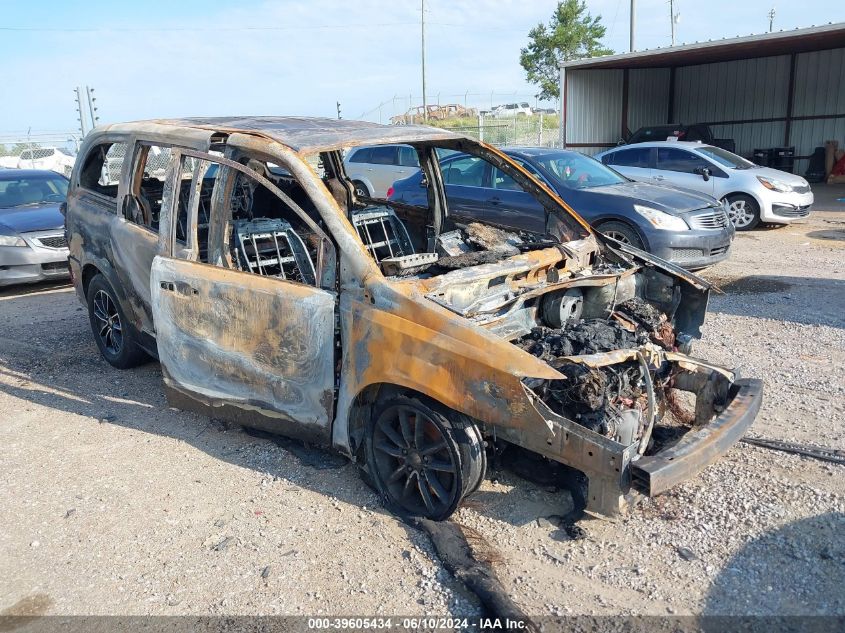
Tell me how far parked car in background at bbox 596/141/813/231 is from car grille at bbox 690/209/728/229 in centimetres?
374

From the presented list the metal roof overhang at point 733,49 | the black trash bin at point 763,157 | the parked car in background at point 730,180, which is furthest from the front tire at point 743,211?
the black trash bin at point 763,157

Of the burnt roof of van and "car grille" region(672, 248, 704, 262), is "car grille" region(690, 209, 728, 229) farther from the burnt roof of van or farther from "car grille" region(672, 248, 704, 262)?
the burnt roof of van

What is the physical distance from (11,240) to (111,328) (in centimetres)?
414

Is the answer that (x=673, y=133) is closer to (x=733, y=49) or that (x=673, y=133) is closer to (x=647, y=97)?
(x=733, y=49)

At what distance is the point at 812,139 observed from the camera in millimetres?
22734

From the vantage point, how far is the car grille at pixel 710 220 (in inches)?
340

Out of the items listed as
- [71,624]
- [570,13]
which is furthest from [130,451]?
[570,13]

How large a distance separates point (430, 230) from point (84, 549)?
3.32 metres

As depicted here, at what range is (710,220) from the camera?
877 centimetres

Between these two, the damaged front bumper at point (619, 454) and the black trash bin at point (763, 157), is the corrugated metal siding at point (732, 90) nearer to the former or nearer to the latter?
the black trash bin at point (763, 157)

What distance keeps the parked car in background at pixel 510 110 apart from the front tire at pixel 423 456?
3273 cm

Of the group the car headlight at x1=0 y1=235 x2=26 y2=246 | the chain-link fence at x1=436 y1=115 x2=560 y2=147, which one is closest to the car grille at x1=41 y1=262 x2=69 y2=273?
the car headlight at x1=0 y1=235 x2=26 y2=246

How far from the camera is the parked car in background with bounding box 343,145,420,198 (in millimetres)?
11711

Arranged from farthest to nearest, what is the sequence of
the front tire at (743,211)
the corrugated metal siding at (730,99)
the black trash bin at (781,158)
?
the corrugated metal siding at (730,99), the black trash bin at (781,158), the front tire at (743,211)
